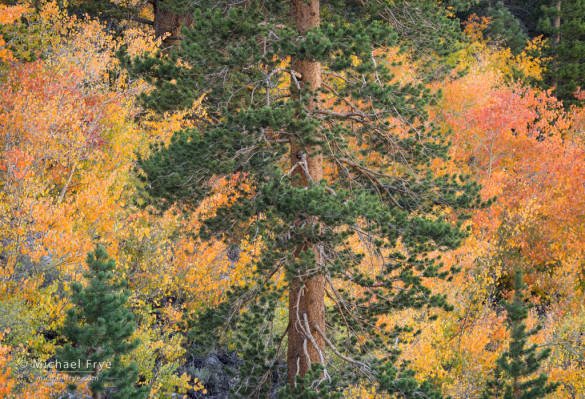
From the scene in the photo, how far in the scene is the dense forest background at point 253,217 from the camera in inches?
266

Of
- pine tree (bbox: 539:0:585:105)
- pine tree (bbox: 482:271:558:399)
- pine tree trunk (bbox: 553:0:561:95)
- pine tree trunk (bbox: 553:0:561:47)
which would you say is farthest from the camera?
pine tree trunk (bbox: 553:0:561:47)

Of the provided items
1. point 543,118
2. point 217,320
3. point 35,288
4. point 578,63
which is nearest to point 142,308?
point 35,288

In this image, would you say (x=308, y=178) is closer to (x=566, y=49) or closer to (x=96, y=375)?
(x=96, y=375)

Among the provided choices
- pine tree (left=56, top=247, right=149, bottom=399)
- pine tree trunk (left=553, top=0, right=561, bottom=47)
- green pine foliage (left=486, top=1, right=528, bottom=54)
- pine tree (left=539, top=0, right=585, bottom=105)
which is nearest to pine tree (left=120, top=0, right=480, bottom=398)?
pine tree (left=56, top=247, right=149, bottom=399)

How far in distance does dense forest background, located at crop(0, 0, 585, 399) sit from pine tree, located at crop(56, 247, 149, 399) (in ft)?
0.13

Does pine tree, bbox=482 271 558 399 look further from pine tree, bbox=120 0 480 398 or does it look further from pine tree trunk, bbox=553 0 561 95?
pine tree trunk, bbox=553 0 561 95

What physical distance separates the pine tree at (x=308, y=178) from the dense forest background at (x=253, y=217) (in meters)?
0.04

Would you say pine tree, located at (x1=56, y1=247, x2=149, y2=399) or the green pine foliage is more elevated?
the green pine foliage

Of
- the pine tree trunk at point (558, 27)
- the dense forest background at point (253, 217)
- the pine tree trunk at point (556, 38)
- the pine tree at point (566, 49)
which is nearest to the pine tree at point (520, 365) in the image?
the dense forest background at point (253, 217)

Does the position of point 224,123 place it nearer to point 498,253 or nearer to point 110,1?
point 110,1

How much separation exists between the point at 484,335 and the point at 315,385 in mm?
10232

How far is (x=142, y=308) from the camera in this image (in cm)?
1284

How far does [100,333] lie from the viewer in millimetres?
6594

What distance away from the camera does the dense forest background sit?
22.1 feet
